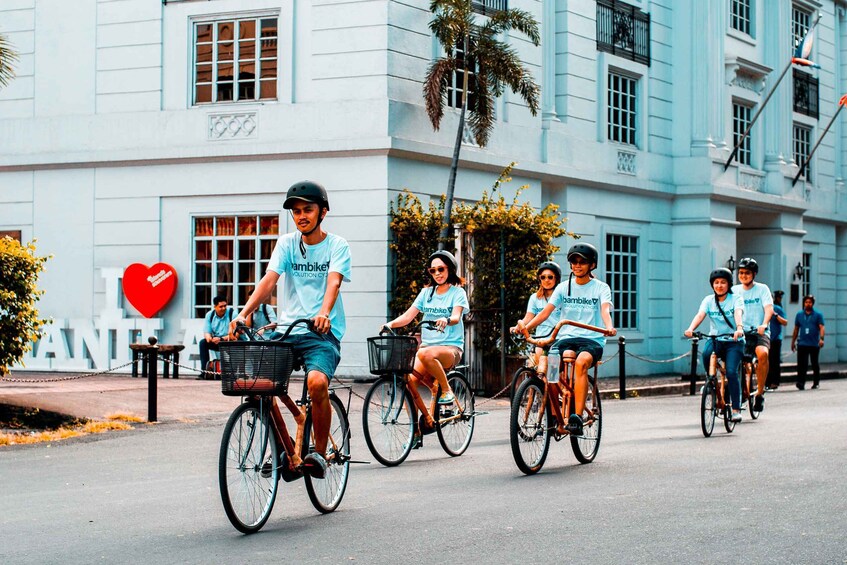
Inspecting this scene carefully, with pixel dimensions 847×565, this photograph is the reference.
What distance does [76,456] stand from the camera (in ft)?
40.8

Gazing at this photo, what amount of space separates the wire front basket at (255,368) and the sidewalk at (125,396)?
741 cm

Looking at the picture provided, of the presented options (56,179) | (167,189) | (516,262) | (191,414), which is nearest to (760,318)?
(516,262)

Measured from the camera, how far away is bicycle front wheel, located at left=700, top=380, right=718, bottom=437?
13.8 meters

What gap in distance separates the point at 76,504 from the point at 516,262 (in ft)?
40.9

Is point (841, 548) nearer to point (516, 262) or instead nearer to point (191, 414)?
point (191, 414)

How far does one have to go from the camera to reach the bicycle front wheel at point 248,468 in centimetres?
752

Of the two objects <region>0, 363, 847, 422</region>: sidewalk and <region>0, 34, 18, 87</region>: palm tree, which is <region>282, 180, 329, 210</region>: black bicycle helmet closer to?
<region>0, 363, 847, 422</region>: sidewalk

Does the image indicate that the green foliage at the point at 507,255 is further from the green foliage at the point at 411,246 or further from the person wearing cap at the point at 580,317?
the person wearing cap at the point at 580,317

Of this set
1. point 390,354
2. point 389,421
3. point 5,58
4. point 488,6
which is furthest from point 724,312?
point 488,6

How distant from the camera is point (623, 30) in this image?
29.1m

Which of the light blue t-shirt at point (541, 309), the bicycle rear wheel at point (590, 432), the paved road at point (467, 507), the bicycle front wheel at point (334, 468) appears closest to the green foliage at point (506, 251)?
the paved road at point (467, 507)

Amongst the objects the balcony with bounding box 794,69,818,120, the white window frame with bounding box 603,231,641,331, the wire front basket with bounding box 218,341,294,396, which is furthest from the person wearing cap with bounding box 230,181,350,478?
the balcony with bounding box 794,69,818,120

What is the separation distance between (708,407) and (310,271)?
6.80 metres

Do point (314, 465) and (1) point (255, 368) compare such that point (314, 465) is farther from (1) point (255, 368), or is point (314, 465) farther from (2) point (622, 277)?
(2) point (622, 277)
